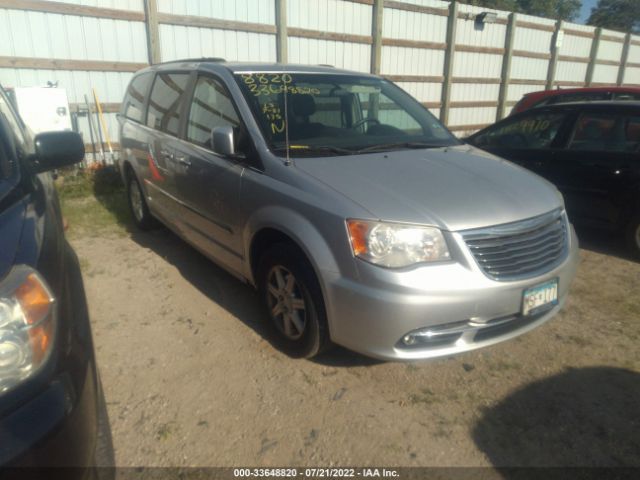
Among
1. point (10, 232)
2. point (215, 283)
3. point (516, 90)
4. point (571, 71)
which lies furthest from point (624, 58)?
point (10, 232)

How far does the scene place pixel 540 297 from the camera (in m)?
2.61

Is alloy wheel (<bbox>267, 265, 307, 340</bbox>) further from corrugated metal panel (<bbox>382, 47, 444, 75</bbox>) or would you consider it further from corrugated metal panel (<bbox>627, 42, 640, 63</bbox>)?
corrugated metal panel (<bbox>627, 42, 640, 63</bbox>)

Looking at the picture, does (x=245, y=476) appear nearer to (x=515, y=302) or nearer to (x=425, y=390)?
(x=425, y=390)

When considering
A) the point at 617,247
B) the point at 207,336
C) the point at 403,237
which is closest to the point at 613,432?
the point at 403,237

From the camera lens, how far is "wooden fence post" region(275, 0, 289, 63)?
841 centimetres

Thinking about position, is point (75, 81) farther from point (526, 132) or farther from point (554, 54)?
point (554, 54)

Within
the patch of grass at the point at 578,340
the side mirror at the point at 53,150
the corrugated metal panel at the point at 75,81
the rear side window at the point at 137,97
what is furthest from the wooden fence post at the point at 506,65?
the side mirror at the point at 53,150

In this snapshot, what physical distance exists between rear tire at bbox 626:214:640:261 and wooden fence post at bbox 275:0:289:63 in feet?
20.4

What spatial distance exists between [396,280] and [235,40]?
7.03 metres

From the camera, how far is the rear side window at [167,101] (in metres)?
3.94

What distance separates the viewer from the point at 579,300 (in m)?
3.84

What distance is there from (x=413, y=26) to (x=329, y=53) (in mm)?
2425

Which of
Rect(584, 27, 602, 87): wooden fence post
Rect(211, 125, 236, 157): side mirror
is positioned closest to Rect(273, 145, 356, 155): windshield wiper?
Rect(211, 125, 236, 157): side mirror

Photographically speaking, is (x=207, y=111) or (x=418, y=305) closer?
(x=418, y=305)
